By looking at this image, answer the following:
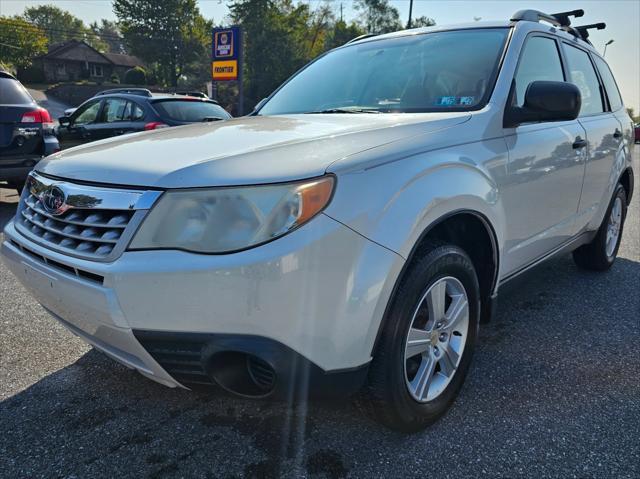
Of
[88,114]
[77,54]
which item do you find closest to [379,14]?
[77,54]

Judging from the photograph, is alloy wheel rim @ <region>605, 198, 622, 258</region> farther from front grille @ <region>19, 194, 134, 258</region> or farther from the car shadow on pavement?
front grille @ <region>19, 194, 134, 258</region>

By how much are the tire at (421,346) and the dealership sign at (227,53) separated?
15.2m

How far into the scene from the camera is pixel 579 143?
3.00 meters

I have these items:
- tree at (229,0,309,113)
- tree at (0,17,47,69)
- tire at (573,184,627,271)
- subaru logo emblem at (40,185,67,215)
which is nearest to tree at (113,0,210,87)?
tree at (0,17,47,69)

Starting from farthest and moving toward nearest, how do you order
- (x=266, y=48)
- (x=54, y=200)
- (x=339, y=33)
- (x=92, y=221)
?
1. (x=339, y=33)
2. (x=266, y=48)
3. (x=54, y=200)
4. (x=92, y=221)

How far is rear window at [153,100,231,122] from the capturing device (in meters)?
7.46

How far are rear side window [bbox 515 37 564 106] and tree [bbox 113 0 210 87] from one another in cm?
5547

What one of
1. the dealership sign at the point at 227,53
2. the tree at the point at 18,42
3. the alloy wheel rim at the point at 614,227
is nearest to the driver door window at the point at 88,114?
the alloy wheel rim at the point at 614,227

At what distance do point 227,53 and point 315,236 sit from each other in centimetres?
1618

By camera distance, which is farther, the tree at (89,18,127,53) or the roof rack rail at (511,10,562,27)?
the tree at (89,18,127,53)

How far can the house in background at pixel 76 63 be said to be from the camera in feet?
198

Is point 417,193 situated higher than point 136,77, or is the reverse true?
point 136,77

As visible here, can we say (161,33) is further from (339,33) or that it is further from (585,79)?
(585,79)

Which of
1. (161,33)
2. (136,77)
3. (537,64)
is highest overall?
(161,33)
